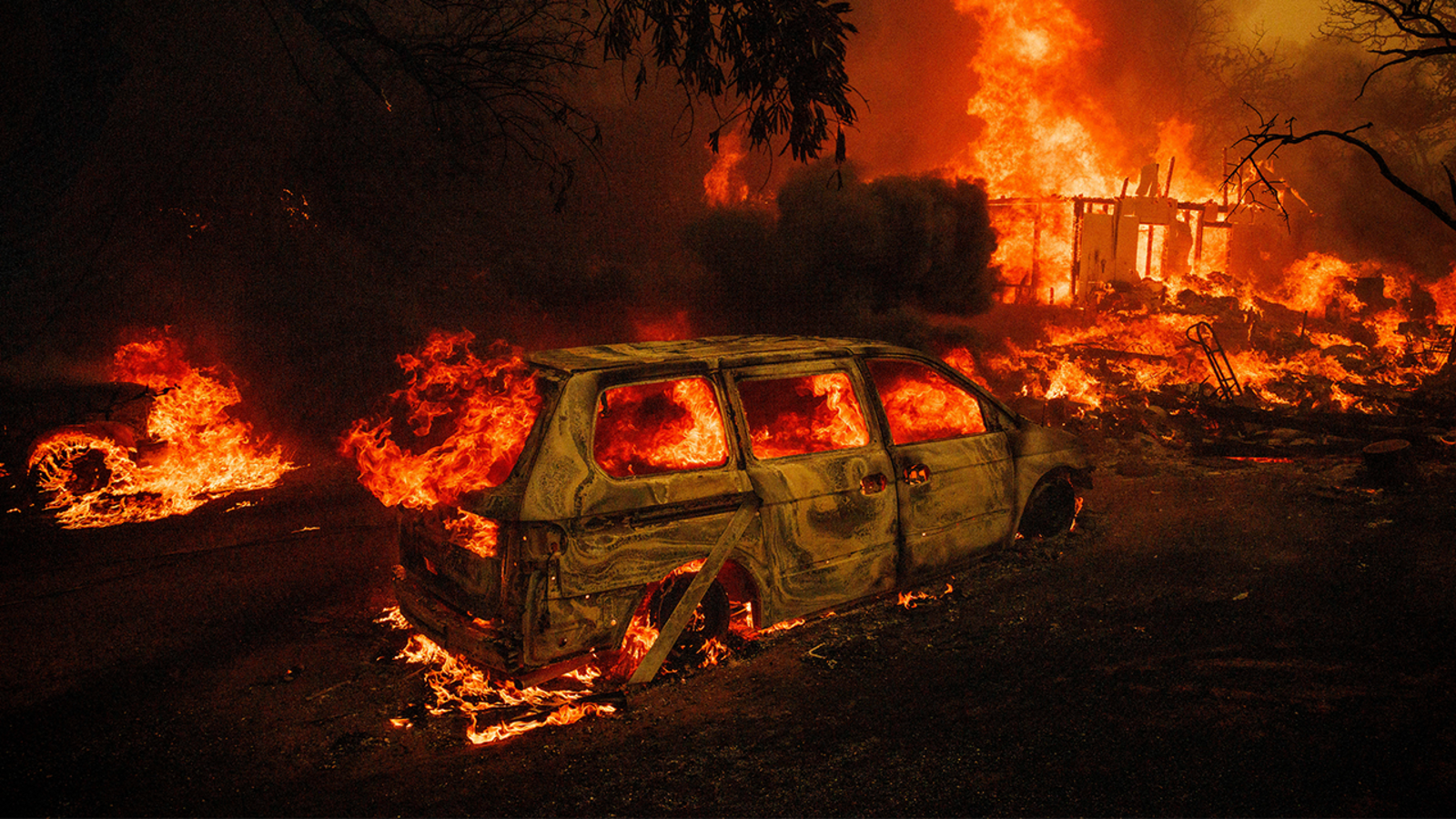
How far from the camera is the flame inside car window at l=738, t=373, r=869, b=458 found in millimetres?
4664

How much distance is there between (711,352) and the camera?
172 inches

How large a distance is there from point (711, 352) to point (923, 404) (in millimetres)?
1761

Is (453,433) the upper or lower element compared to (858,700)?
upper

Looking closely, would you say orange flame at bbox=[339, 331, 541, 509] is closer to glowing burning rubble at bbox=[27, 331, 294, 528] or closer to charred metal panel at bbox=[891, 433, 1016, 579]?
charred metal panel at bbox=[891, 433, 1016, 579]

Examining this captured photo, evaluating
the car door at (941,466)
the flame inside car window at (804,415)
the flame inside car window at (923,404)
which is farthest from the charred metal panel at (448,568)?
the flame inside car window at (923,404)

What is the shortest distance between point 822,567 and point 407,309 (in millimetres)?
12471

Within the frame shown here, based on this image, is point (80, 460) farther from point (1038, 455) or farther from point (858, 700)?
point (1038, 455)

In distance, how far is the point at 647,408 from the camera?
418 cm

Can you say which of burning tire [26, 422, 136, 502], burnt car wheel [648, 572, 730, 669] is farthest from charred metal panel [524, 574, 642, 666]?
burning tire [26, 422, 136, 502]

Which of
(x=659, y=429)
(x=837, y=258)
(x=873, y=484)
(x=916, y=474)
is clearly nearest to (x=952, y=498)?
(x=916, y=474)

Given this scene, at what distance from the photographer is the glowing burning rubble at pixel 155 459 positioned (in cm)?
821

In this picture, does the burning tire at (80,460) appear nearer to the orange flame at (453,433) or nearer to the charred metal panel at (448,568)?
the orange flame at (453,433)

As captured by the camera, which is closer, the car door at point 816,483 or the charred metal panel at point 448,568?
the charred metal panel at point 448,568

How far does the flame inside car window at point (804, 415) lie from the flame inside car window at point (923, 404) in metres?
0.60
